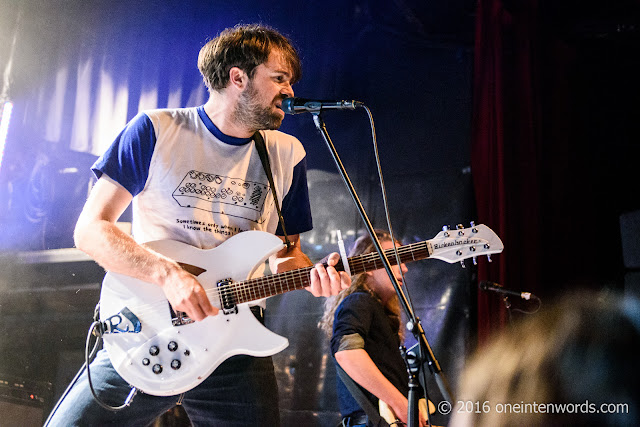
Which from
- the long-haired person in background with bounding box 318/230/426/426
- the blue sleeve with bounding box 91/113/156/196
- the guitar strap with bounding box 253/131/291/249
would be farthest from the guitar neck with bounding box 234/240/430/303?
the long-haired person in background with bounding box 318/230/426/426

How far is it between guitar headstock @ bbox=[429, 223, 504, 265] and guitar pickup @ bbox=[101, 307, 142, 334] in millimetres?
1238

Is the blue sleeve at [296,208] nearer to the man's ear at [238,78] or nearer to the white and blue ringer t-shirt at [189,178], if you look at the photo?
the white and blue ringer t-shirt at [189,178]

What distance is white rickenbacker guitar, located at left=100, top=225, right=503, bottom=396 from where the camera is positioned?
2137 mm

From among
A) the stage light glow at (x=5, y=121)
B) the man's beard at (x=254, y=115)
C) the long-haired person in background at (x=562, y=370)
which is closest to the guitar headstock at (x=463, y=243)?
the man's beard at (x=254, y=115)

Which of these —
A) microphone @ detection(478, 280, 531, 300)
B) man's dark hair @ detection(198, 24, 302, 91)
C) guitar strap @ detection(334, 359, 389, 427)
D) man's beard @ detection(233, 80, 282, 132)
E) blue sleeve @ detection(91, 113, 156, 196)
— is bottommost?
guitar strap @ detection(334, 359, 389, 427)

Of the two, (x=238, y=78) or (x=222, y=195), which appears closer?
(x=222, y=195)

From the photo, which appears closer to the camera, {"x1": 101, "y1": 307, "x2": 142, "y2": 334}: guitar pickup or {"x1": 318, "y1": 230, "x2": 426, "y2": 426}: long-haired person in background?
{"x1": 101, "y1": 307, "x2": 142, "y2": 334}: guitar pickup

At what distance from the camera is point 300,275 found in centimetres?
232

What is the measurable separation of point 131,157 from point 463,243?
4.71 feet

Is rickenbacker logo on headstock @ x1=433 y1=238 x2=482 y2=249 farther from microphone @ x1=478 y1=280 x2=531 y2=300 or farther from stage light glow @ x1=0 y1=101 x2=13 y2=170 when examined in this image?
stage light glow @ x1=0 y1=101 x2=13 y2=170

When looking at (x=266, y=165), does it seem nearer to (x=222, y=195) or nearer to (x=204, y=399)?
(x=222, y=195)

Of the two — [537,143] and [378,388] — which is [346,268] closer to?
[378,388]

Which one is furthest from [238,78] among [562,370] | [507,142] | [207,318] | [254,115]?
[562,370]

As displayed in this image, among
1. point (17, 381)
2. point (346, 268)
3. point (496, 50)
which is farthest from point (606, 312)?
point (17, 381)
